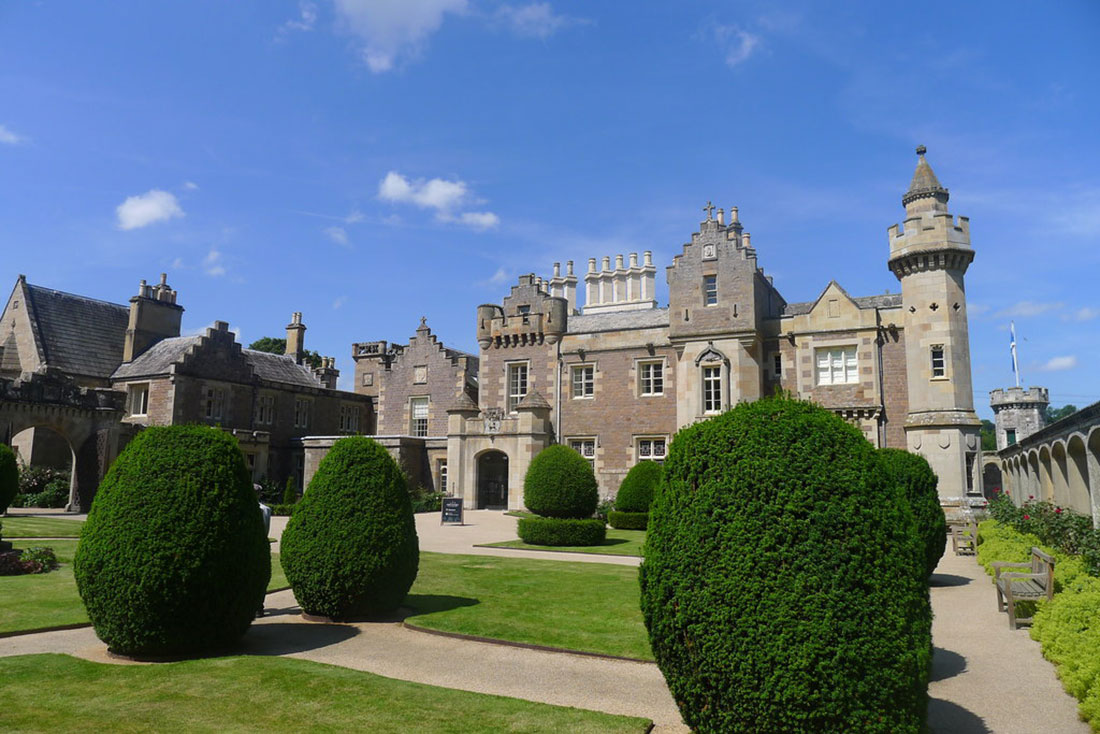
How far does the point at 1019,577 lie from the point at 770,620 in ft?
29.8

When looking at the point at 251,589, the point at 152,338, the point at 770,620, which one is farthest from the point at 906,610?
the point at 152,338

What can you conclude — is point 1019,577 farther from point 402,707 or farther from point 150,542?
point 150,542

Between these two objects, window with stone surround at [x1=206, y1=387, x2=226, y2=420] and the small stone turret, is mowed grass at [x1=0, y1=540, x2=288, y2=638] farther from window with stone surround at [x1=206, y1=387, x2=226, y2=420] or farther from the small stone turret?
the small stone turret

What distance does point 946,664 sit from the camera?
881 cm

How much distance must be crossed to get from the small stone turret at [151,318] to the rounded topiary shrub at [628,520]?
1077 inches

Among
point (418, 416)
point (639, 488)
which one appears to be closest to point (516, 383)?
point (418, 416)

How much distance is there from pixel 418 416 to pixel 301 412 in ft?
22.0

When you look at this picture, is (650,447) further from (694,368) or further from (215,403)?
(215,403)

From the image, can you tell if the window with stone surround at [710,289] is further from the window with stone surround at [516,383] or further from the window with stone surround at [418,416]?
the window with stone surround at [418,416]

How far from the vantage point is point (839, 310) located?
31.0 meters

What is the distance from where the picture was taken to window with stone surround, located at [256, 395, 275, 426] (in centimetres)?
3941

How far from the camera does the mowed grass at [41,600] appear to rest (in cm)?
1017

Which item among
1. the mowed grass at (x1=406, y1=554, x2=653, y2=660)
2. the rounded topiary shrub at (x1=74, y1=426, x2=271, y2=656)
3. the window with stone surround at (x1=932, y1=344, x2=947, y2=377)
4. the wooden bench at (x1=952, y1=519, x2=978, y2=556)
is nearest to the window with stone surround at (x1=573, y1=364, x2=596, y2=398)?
the window with stone surround at (x1=932, y1=344, x2=947, y2=377)

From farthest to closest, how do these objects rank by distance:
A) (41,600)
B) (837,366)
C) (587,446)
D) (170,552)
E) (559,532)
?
(587,446)
(837,366)
(559,532)
(41,600)
(170,552)
